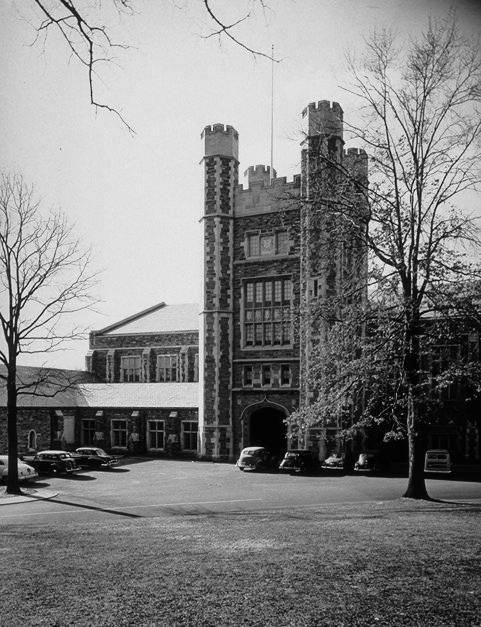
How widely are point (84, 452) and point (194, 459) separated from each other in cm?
677

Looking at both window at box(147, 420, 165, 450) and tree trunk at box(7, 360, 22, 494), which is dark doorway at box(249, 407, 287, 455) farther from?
tree trunk at box(7, 360, 22, 494)

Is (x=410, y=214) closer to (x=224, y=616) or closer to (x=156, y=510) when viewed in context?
(x=156, y=510)

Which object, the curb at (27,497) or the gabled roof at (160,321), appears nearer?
the curb at (27,497)

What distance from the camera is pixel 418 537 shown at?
1041cm

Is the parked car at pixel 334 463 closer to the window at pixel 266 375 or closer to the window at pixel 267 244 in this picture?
the window at pixel 266 375

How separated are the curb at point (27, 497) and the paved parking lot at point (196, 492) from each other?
1.32 ft

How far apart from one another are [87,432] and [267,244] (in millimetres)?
18570

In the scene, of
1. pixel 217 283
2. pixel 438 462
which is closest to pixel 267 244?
pixel 217 283

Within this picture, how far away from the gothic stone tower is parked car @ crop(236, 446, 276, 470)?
392 cm

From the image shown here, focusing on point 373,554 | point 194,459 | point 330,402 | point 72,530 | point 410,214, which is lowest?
point 194,459

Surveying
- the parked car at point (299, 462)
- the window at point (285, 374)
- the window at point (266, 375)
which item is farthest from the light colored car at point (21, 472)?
the window at point (285, 374)

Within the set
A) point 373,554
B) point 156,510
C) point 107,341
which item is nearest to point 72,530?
point 156,510

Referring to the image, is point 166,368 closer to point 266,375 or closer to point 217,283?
point 217,283

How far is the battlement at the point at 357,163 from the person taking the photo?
59.4 feet
